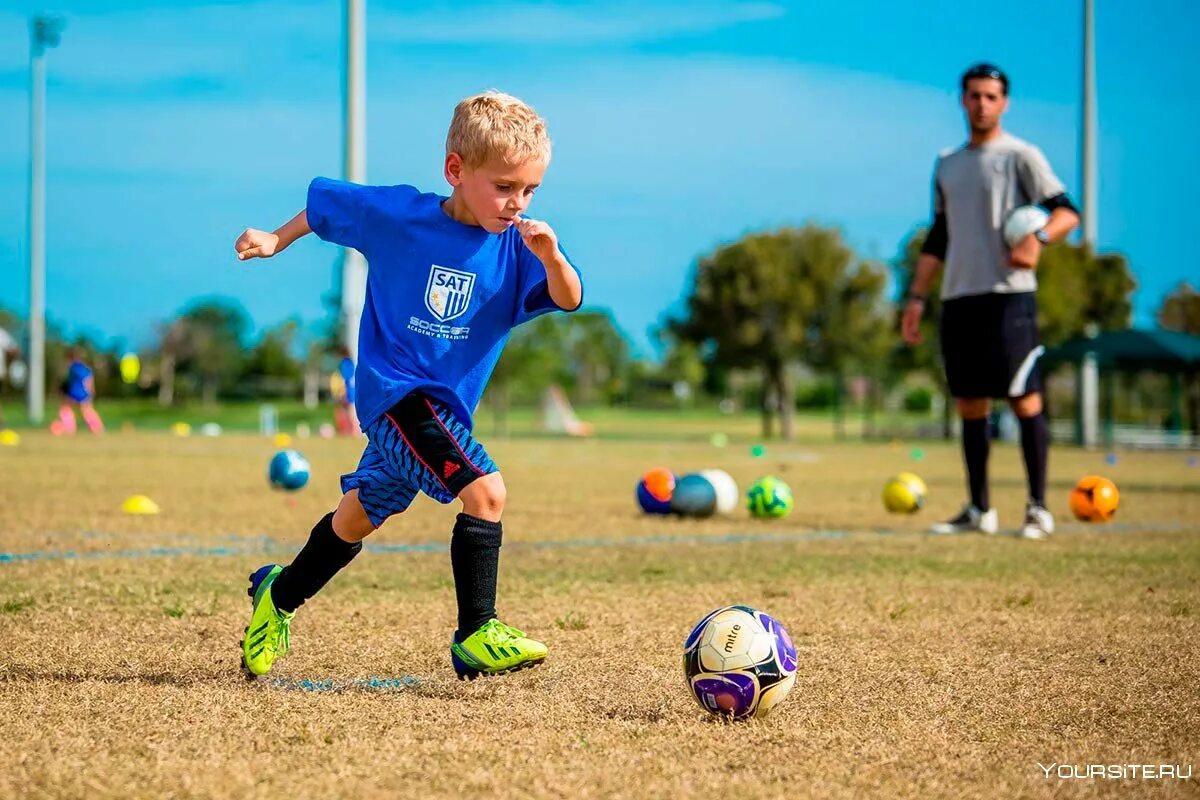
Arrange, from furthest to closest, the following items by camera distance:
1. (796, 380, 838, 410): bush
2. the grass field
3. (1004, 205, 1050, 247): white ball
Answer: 1. (796, 380, 838, 410): bush
2. (1004, 205, 1050, 247): white ball
3. the grass field

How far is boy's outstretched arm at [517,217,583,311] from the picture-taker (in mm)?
4422

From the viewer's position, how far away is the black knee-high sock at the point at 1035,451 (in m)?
9.95

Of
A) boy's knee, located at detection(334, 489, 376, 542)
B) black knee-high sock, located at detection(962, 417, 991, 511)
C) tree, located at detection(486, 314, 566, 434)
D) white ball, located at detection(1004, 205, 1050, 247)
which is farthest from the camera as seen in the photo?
tree, located at detection(486, 314, 566, 434)

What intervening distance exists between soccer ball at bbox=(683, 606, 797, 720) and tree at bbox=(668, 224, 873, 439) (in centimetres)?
3875

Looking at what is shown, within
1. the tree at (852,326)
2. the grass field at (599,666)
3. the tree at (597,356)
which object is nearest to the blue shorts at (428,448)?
the grass field at (599,666)

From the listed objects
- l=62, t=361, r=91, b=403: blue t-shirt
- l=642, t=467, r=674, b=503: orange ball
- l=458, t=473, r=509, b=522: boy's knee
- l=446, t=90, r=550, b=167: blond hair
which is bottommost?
l=642, t=467, r=674, b=503: orange ball

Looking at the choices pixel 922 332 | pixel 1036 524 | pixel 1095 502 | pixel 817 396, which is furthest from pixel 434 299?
pixel 817 396

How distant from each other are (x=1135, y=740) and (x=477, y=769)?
188 centimetres

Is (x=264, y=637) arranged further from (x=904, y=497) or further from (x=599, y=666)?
(x=904, y=497)

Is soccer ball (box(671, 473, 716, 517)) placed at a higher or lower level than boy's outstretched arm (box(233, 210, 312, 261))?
lower

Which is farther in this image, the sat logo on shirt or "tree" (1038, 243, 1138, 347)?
"tree" (1038, 243, 1138, 347)

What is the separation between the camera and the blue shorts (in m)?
4.61

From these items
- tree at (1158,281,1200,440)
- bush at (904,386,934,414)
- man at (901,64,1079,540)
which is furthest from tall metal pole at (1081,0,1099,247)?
bush at (904,386,934,414)

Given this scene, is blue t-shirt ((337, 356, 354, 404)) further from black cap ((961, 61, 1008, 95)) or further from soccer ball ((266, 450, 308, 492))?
black cap ((961, 61, 1008, 95))
